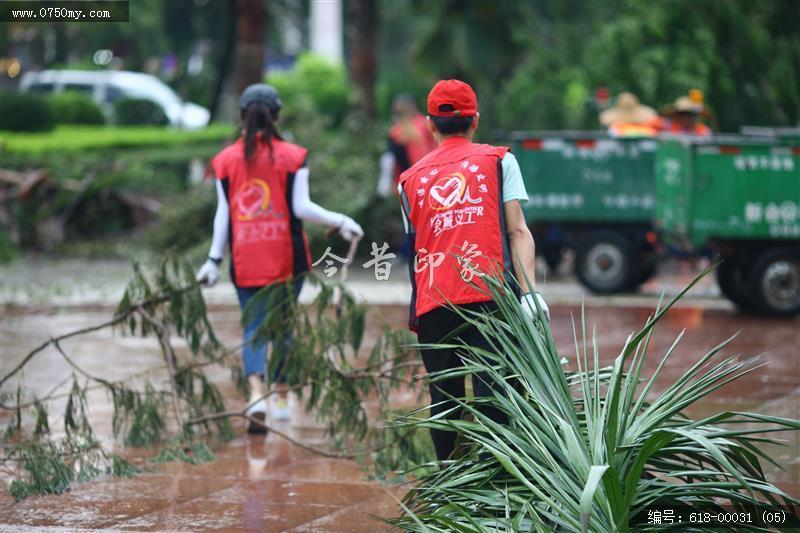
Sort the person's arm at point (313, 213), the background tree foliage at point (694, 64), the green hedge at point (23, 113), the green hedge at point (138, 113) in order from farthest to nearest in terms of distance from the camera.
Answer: the green hedge at point (138, 113)
the green hedge at point (23, 113)
the background tree foliage at point (694, 64)
the person's arm at point (313, 213)

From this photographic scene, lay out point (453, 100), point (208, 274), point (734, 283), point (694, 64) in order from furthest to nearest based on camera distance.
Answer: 1. point (694, 64)
2. point (734, 283)
3. point (208, 274)
4. point (453, 100)

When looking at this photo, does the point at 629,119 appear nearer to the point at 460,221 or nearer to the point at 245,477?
the point at 245,477

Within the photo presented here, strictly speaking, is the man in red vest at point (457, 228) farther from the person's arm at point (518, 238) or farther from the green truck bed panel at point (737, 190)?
the green truck bed panel at point (737, 190)

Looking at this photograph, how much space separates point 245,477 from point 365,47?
1631 centimetres

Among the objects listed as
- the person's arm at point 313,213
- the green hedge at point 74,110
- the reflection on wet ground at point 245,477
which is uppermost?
the green hedge at point 74,110

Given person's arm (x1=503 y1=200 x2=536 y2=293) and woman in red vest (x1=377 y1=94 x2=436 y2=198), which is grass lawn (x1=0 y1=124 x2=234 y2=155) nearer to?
woman in red vest (x1=377 y1=94 x2=436 y2=198)

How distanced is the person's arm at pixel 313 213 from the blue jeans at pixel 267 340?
39 cm

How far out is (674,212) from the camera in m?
13.1

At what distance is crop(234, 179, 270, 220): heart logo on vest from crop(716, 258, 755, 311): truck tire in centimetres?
654

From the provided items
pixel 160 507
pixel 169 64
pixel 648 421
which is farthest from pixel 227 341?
pixel 169 64

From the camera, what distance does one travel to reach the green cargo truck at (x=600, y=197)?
552 inches

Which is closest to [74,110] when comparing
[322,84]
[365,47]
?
[322,84]

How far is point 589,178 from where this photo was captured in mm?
14109

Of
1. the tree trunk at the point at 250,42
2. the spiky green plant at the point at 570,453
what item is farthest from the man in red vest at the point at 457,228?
the tree trunk at the point at 250,42
